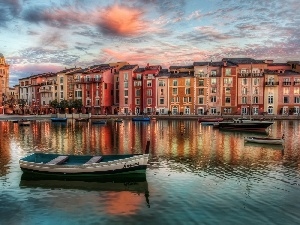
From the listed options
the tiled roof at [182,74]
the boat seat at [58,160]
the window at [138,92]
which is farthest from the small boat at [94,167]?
the window at [138,92]

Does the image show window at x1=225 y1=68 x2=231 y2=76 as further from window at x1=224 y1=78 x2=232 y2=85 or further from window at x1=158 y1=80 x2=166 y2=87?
window at x1=158 y1=80 x2=166 y2=87

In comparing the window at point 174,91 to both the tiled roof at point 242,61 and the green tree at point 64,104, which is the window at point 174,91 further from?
the green tree at point 64,104

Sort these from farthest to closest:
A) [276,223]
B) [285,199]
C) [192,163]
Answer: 1. [192,163]
2. [285,199]
3. [276,223]

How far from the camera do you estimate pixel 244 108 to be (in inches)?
4621

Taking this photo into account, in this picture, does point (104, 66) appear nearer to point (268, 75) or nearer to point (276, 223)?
point (268, 75)

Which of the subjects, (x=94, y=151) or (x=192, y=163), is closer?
(x=192, y=163)

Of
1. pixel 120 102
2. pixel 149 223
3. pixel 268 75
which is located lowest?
pixel 149 223

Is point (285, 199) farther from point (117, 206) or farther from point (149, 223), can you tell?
point (117, 206)

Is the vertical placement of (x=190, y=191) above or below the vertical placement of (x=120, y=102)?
below

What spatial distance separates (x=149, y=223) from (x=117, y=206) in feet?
11.2

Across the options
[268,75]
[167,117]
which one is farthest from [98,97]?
[268,75]

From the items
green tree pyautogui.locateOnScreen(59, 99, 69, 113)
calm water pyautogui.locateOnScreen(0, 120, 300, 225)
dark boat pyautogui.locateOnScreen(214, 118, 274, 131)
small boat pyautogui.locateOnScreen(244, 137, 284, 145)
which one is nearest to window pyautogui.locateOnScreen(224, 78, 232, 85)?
dark boat pyautogui.locateOnScreen(214, 118, 274, 131)

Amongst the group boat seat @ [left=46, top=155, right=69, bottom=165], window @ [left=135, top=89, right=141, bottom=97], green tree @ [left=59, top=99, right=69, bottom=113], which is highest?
window @ [left=135, top=89, right=141, bottom=97]

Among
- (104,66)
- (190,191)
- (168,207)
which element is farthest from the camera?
(104,66)
